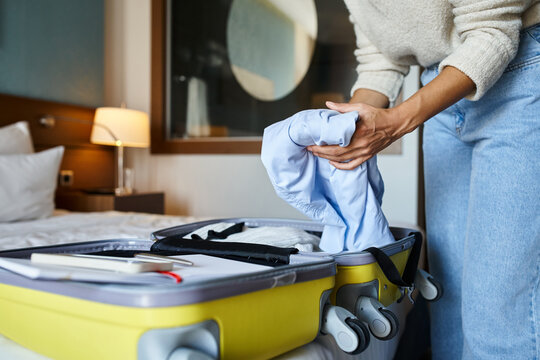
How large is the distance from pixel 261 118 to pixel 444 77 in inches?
89.2

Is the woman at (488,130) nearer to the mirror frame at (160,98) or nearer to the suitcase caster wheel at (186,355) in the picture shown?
the suitcase caster wheel at (186,355)

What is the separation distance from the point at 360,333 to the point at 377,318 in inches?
3.1

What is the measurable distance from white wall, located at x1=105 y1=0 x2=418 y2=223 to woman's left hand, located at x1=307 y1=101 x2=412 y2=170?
6.87 feet

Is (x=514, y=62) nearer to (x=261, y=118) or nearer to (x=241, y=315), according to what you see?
(x=241, y=315)

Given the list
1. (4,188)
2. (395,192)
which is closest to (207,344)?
(4,188)

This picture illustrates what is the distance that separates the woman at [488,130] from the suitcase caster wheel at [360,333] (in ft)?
0.89

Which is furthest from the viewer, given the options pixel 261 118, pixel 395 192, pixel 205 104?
pixel 205 104

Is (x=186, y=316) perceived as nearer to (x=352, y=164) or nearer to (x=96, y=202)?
(x=352, y=164)

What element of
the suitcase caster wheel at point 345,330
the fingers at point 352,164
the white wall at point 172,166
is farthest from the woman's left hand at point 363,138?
the white wall at point 172,166

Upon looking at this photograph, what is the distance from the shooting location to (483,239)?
2.81 feet

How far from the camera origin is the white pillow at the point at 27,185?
194 centimetres

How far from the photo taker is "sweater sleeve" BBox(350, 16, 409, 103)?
108 cm

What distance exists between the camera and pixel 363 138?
74cm

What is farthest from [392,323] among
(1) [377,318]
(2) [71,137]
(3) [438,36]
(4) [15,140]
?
(2) [71,137]
